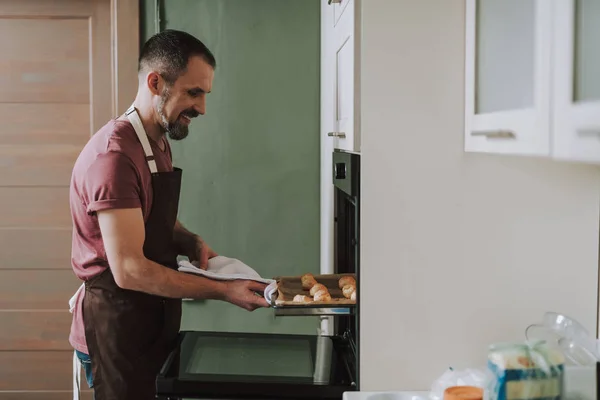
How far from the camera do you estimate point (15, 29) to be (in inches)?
118

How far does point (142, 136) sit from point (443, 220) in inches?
35.5

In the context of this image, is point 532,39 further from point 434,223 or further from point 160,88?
point 160,88

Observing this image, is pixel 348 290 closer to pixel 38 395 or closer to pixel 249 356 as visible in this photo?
pixel 249 356

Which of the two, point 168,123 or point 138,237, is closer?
point 138,237

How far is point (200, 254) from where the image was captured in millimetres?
2268

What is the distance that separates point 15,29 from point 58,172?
587 millimetres

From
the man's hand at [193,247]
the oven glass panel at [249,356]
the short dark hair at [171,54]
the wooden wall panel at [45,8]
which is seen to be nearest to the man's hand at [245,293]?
the oven glass panel at [249,356]

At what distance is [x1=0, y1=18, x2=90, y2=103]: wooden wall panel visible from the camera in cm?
300

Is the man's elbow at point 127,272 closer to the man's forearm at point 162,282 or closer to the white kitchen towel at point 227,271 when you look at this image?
the man's forearm at point 162,282

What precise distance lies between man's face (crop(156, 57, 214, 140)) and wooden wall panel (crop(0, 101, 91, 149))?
1.04 metres

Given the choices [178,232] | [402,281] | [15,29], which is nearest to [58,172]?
[15,29]

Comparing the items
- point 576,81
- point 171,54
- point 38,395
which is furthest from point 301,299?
point 38,395

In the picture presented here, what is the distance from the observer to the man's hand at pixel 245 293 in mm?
1862

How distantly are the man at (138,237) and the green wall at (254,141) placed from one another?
31.6 inches
